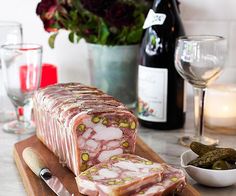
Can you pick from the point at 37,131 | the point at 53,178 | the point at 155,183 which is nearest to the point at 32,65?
the point at 37,131

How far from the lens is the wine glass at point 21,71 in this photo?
1361 mm

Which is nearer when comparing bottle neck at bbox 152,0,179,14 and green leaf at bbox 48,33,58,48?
bottle neck at bbox 152,0,179,14

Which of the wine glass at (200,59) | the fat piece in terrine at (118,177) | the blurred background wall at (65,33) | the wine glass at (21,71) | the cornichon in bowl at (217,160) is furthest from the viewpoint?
the blurred background wall at (65,33)

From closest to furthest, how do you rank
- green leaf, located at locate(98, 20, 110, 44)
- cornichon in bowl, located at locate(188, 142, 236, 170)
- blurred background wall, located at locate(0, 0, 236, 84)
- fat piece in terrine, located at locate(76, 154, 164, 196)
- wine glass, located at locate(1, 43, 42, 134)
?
1. fat piece in terrine, located at locate(76, 154, 164, 196)
2. cornichon in bowl, located at locate(188, 142, 236, 170)
3. wine glass, located at locate(1, 43, 42, 134)
4. green leaf, located at locate(98, 20, 110, 44)
5. blurred background wall, located at locate(0, 0, 236, 84)

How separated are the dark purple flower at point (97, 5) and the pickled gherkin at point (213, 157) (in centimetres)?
50

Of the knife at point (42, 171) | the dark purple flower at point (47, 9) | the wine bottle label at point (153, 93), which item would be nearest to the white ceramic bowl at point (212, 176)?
the knife at point (42, 171)

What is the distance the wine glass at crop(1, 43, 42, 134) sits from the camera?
136 centimetres

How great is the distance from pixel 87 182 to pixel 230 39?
0.78 m

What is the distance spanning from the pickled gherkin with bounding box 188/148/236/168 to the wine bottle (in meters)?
0.33

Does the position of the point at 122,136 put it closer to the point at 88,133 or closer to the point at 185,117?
the point at 88,133

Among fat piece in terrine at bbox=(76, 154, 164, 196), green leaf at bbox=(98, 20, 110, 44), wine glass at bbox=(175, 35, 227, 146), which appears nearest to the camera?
fat piece in terrine at bbox=(76, 154, 164, 196)

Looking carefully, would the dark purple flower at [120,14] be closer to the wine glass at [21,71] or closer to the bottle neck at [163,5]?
the bottle neck at [163,5]

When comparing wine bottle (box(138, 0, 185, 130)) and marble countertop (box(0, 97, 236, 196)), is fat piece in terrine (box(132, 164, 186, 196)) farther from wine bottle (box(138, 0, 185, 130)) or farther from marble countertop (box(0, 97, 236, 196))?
wine bottle (box(138, 0, 185, 130))

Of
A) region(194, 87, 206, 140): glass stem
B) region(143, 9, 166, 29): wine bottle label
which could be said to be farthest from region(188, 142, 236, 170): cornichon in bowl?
region(143, 9, 166, 29): wine bottle label
